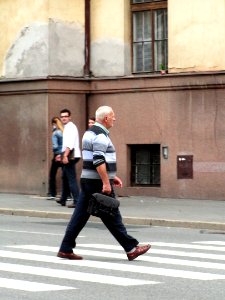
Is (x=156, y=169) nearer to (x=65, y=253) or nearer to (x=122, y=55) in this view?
(x=122, y=55)

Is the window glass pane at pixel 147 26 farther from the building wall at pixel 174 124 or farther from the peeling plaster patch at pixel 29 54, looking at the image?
the peeling plaster patch at pixel 29 54

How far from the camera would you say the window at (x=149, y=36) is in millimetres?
26078

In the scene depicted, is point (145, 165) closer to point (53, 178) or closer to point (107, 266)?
point (53, 178)

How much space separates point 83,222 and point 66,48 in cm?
1364

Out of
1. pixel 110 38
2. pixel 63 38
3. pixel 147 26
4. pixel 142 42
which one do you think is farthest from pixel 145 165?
pixel 63 38

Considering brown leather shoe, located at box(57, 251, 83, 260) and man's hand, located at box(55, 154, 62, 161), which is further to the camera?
man's hand, located at box(55, 154, 62, 161)

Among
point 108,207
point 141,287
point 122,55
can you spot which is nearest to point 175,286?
point 141,287

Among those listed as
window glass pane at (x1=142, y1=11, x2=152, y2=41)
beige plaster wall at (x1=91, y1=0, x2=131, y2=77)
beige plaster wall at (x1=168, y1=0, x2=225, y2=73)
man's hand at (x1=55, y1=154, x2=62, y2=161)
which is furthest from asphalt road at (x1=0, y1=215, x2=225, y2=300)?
window glass pane at (x1=142, y1=11, x2=152, y2=41)

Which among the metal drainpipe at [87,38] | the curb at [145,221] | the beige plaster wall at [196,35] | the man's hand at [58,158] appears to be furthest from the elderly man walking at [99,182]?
the metal drainpipe at [87,38]

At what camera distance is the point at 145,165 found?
26469 mm

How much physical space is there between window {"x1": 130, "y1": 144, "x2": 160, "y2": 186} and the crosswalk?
10.5m

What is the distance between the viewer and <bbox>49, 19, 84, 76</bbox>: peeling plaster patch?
2661 cm

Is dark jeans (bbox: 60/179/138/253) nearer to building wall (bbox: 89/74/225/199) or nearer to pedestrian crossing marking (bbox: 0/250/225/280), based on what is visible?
pedestrian crossing marking (bbox: 0/250/225/280)

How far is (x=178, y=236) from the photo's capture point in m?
17.5
